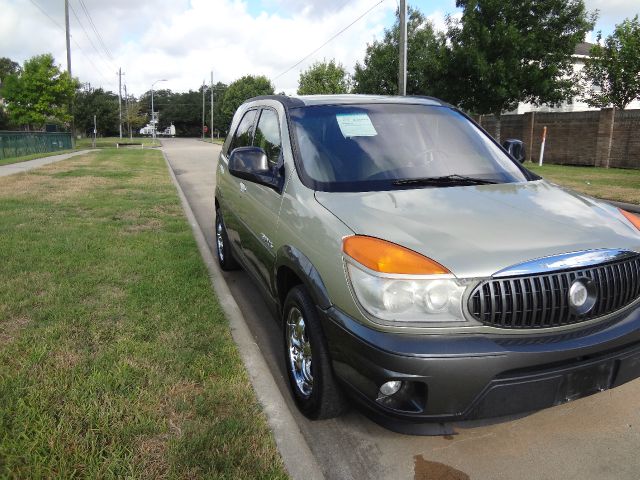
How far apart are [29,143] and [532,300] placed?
1156 inches

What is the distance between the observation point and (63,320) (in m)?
3.92

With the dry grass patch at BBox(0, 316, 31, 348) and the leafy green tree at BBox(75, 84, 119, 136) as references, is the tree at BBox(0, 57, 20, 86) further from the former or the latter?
the dry grass patch at BBox(0, 316, 31, 348)

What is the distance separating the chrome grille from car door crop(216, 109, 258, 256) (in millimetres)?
2354

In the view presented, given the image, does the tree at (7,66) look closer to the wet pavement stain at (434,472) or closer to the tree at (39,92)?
the tree at (39,92)

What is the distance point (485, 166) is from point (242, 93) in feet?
235

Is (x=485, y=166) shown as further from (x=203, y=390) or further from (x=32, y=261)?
(x=32, y=261)

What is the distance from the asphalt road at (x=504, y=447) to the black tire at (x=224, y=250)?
2.60 meters

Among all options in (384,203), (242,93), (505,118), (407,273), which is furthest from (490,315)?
(242,93)

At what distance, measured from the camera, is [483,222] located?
8.30 ft

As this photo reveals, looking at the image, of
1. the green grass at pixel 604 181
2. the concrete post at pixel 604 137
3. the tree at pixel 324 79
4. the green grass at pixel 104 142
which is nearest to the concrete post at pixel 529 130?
the concrete post at pixel 604 137

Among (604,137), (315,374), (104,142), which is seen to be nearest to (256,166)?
(315,374)

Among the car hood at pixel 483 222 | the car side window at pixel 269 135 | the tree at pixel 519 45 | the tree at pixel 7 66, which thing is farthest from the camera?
the tree at pixel 7 66

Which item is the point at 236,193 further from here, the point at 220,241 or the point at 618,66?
the point at 618,66

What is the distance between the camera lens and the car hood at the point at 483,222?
2.29 m
